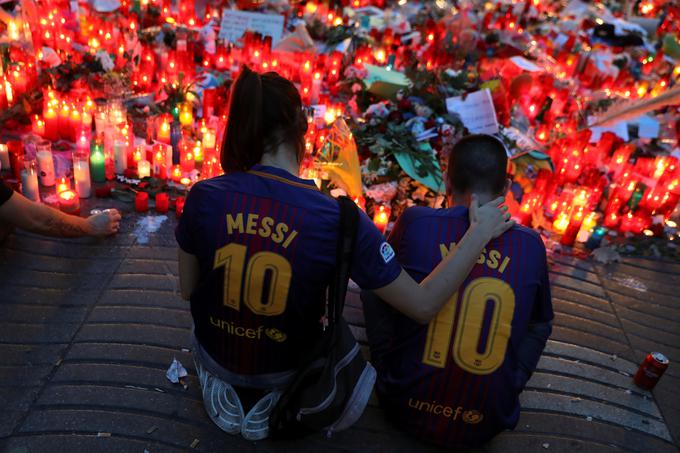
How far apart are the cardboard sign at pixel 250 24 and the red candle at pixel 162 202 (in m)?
3.23

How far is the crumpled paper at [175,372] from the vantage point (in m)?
2.50

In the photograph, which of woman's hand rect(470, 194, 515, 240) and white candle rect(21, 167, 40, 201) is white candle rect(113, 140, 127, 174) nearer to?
white candle rect(21, 167, 40, 201)

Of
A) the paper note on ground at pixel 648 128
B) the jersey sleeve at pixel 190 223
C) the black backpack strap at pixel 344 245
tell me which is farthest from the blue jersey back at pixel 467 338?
the paper note on ground at pixel 648 128

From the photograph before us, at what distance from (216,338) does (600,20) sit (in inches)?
398

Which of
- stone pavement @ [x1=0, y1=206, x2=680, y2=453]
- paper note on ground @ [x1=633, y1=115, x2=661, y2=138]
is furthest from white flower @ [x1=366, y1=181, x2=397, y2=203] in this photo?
paper note on ground @ [x1=633, y1=115, x2=661, y2=138]

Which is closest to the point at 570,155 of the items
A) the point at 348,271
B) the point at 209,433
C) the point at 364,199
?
the point at 364,199

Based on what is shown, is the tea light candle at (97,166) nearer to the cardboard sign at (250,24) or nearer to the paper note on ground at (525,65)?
the cardboard sign at (250,24)

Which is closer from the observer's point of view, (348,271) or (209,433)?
(348,271)

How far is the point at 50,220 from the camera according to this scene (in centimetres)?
284

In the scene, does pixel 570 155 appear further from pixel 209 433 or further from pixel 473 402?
pixel 209 433

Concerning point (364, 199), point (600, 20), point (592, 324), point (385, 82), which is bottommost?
point (592, 324)

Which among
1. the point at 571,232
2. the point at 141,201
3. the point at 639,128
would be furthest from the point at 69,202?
the point at 639,128

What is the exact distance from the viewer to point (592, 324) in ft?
11.3

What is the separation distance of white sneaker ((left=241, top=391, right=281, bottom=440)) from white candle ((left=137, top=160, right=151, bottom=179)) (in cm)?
262
